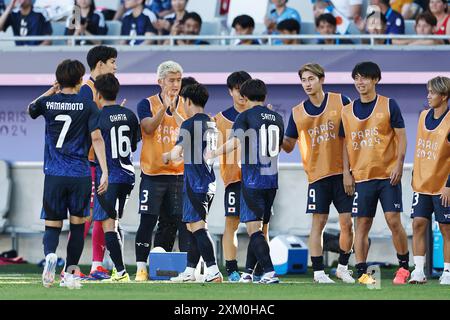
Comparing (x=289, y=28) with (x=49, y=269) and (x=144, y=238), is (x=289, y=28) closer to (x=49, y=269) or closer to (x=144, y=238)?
(x=144, y=238)

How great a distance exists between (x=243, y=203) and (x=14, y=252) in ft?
20.8

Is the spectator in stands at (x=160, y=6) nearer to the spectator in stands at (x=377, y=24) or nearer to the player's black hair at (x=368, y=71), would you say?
the spectator in stands at (x=377, y=24)

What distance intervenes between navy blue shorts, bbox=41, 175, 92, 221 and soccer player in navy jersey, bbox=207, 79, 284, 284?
1.37 meters

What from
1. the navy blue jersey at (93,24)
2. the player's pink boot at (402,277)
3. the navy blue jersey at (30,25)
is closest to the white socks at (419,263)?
the player's pink boot at (402,277)

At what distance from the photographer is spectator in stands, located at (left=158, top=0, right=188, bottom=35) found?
19625 mm

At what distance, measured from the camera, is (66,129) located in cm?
1262

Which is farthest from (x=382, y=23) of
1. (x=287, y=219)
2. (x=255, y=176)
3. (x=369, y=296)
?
(x=369, y=296)

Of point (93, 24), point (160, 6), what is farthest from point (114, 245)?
point (160, 6)

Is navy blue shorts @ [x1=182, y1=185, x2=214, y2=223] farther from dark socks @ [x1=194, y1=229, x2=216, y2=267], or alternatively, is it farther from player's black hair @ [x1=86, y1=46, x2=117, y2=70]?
player's black hair @ [x1=86, y1=46, x2=117, y2=70]

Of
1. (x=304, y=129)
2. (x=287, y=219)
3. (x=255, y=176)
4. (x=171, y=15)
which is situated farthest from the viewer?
(x=171, y=15)

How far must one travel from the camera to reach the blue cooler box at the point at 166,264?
14039 mm

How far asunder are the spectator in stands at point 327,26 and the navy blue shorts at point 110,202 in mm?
6054

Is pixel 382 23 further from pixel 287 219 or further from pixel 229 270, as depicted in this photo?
pixel 229 270

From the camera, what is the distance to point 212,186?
44.0 feet
